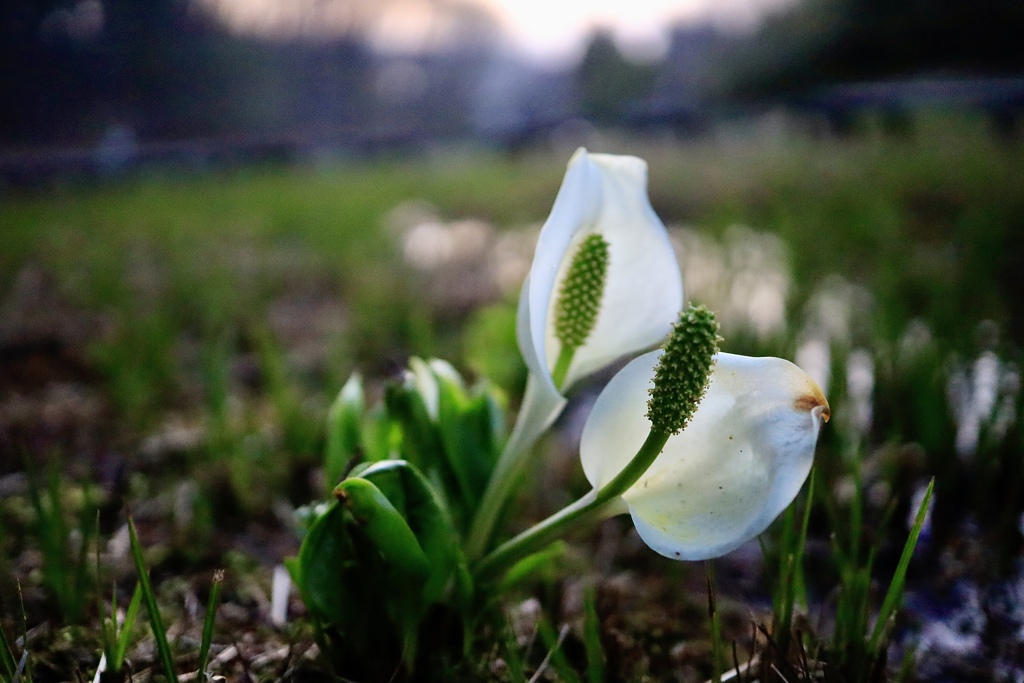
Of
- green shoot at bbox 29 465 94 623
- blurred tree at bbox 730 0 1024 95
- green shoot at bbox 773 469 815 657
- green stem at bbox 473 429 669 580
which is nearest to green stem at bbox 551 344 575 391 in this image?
green stem at bbox 473 429 669 580

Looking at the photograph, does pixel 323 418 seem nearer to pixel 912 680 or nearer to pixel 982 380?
pixel 912 680

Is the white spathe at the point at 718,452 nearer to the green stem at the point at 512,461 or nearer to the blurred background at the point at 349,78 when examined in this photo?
the green stem at the point at 512,461

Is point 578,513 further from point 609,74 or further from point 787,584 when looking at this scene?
point 609,74

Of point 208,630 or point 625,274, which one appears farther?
point 625,274

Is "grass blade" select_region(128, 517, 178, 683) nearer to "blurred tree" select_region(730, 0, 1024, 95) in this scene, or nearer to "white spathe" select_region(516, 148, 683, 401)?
"white spathe" select_region(516, 148, 683, 401)

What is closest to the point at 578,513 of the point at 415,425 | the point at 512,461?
the point at 512,461
